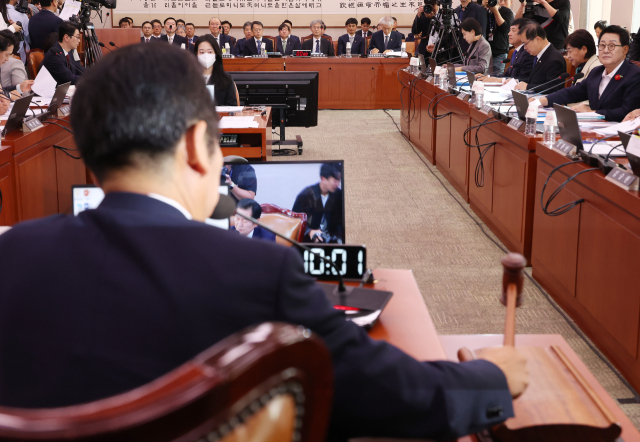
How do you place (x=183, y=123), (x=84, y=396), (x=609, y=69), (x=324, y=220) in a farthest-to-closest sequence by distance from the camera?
(x=609, y=69), (x=324, y=220), (x=183, y=123), (x=84, y=396)

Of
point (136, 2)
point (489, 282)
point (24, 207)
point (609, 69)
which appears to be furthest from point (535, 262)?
point (136, 2)

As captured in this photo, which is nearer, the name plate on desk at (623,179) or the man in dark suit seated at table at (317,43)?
the name plate on desk at (623,179)

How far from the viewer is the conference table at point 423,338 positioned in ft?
4.09

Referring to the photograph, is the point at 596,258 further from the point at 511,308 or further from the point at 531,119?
the point at 511,308

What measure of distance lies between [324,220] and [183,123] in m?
1.09

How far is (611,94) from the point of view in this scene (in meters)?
3.97

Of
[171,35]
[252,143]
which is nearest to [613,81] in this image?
[252,143]

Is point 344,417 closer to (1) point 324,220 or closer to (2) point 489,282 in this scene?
(1) point 324,220

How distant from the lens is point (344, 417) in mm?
763

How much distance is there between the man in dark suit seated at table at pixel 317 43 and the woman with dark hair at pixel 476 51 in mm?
3143

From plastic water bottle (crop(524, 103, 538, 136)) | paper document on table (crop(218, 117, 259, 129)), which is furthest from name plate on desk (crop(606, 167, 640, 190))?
paper document on table (crop(218, 117, 259, 129))

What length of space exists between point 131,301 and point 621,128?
314 cm

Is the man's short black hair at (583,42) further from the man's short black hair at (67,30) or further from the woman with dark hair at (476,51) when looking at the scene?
the man's short black hair at (67,30)

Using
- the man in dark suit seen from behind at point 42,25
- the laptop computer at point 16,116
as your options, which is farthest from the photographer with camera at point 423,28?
the laptop computer at point 16,116
